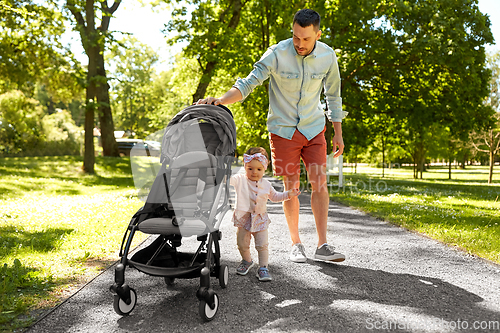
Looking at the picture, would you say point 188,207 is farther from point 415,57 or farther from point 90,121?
point 415,57

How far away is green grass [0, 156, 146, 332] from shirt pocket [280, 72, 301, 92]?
2904mm

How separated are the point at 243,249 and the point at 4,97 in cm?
3141

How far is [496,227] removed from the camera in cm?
606

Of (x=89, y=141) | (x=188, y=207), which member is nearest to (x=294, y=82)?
(x=188, y=207)

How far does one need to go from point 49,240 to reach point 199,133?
3153 mm

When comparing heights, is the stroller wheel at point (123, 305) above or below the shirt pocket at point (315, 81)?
below

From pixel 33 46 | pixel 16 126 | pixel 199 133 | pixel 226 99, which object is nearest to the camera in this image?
pixel 226 99

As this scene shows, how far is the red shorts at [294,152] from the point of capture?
13.9 ft

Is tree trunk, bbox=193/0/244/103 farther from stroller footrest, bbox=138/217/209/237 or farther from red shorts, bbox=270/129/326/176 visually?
stroller footrest, bbox=138/217/209/237

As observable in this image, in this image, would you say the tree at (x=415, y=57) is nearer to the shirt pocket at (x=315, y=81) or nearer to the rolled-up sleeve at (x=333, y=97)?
the rolled-up sleeve at (x=333, y=97)

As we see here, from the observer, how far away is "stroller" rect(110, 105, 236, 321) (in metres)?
2.97

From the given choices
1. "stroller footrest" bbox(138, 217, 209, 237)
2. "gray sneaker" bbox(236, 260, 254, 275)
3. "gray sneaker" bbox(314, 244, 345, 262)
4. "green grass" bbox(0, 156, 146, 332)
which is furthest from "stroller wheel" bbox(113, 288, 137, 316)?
"gray sneaker" bbox(314, 244, 345, 262)

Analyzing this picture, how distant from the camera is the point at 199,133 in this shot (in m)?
3.94

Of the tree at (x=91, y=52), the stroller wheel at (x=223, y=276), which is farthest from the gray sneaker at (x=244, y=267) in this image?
the tree at (x=91, y=52)
